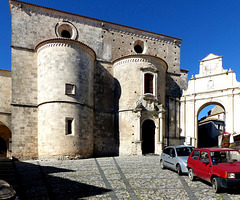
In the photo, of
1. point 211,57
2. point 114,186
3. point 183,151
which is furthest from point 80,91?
point 211,57

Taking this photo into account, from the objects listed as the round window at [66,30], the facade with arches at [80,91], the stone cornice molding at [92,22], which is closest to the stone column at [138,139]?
the facade with arches at [80,91]

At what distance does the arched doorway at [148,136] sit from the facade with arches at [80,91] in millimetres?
84

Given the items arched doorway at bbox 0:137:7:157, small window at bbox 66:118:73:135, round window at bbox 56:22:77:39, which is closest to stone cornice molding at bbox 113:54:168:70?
round window at bbox 56:22:77:39

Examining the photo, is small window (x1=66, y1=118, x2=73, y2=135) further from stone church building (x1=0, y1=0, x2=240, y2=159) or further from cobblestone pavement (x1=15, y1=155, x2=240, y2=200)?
cobblestone pavement (x1=15, y1=155, x2=240, y2=200)

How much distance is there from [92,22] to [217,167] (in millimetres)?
17659

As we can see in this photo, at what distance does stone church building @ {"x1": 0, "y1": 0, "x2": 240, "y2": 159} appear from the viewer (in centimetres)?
1752

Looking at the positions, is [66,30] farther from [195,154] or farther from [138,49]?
[195,154]

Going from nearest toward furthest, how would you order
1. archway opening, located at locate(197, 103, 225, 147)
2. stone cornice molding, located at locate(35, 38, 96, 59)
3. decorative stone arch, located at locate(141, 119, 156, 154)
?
stone cornice molding, located at locate(35, 38, 96, 59) < decorative stone arch, located at locate(141, 119, 156, 154) < archway opening, located at locate(197, 103, 225, 147)

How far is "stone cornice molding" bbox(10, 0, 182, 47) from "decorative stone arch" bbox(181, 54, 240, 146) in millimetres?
4435

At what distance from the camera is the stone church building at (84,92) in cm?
1752

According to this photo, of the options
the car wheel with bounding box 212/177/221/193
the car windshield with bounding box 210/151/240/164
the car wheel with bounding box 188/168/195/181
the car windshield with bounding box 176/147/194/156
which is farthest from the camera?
the car windshield with bounding box 176/147/194/156

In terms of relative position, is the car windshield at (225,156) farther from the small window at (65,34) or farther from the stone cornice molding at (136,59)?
the small window at (65,34)

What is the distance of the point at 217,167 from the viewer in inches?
307

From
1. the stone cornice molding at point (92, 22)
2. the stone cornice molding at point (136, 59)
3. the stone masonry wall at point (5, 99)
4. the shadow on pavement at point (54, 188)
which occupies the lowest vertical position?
the shadow on pavement at point (54, 188)
